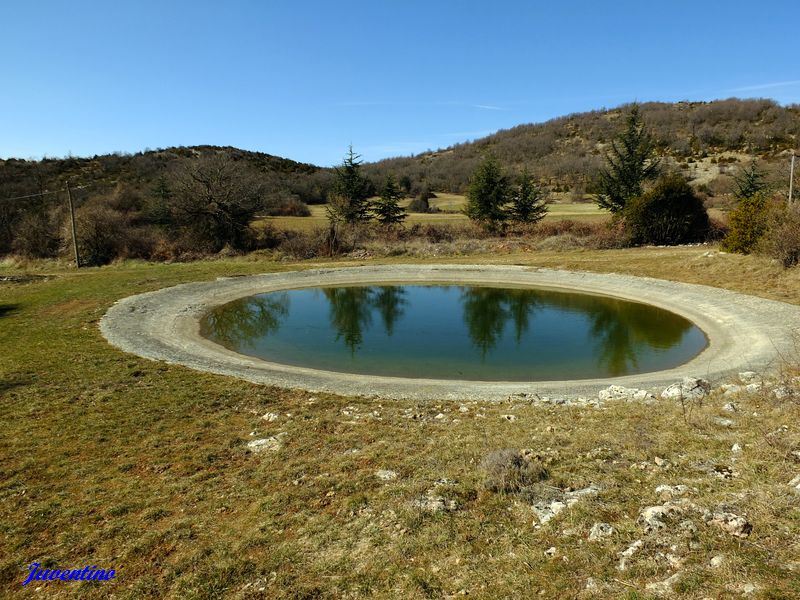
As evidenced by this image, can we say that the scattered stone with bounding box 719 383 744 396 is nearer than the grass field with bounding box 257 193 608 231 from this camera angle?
Yes

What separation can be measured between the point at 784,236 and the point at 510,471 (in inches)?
745

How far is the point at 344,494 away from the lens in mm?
5203

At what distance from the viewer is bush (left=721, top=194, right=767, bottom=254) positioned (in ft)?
68.1

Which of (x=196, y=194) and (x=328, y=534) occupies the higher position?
(x=196, y=194)

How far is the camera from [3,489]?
5629mm

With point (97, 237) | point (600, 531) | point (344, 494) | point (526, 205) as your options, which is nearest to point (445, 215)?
point (526, 205)

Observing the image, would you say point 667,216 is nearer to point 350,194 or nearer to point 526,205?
point 526,205

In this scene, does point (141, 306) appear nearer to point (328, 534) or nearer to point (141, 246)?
point (328, 534)

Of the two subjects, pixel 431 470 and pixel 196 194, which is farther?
pixel 196 194

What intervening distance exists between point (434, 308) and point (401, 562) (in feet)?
55.1

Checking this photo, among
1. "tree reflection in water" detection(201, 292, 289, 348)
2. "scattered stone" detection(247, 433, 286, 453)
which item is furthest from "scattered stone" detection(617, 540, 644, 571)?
"tree reflection in water" detection(201, 292, 289, 348)

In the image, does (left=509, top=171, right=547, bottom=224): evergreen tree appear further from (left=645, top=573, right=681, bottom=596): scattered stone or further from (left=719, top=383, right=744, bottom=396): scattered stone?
(left=645, top=573, right=681, bottom=596): scattered stone

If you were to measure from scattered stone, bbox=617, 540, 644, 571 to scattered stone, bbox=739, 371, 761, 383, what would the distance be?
641 centimetres


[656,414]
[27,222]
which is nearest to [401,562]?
[656,414]
